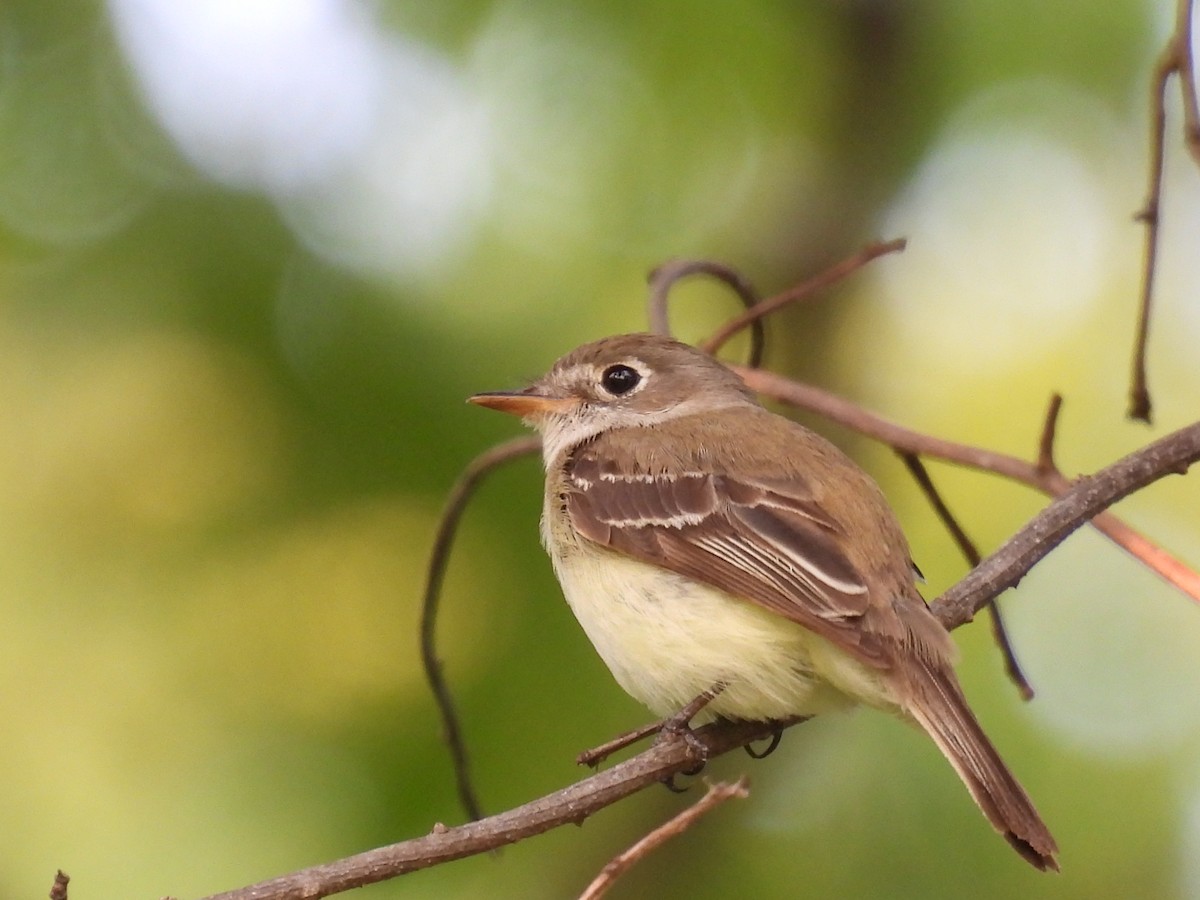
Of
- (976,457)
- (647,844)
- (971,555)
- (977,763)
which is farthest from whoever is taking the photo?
(971,555)

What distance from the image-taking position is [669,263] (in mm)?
3578

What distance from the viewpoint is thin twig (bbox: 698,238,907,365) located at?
3.23 m

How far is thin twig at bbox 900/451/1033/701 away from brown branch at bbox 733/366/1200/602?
0.07 metres

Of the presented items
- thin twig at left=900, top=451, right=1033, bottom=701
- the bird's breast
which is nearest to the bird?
the bird's breast

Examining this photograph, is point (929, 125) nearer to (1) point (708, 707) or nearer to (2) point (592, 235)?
(2) point (592, 235)

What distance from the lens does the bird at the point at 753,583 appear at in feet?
8.53

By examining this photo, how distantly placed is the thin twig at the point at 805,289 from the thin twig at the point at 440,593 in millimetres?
642

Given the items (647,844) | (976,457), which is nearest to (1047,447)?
(976,457)

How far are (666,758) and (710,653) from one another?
0.42 metres

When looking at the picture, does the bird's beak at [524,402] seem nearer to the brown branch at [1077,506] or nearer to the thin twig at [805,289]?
the thin twig at [805,289]

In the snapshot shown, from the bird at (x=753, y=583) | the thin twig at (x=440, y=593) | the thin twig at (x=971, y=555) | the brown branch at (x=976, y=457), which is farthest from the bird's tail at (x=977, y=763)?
the thin twig at (x=440, y=593)

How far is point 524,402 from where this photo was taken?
3.45 m

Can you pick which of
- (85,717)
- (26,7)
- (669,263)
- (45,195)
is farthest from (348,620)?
(26,7)

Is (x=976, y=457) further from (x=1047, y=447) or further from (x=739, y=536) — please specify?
(x=739, y=536)
